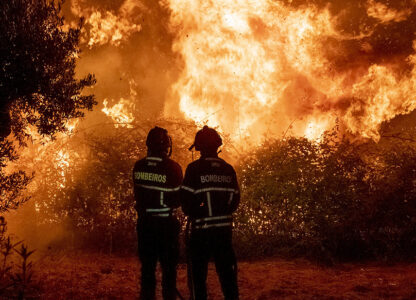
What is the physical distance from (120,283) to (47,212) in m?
4.55

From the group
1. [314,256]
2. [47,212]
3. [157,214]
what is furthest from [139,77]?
[157,214]

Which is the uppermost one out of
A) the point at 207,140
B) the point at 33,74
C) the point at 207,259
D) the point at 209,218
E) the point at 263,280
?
the point at 33,74

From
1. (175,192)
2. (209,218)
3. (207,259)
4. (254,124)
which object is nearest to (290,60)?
(254,124)

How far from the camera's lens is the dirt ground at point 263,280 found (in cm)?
679

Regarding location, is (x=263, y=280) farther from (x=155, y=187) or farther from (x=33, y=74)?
(x=33, y=74)

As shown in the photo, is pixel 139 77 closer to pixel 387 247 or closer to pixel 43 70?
pixel 43 70

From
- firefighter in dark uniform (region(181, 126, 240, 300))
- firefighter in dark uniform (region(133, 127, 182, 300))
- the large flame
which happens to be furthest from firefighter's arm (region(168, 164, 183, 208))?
the large flame

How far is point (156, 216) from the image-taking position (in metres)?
5.14

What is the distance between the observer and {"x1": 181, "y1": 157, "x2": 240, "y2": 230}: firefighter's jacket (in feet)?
15.1

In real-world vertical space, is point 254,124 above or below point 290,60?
below

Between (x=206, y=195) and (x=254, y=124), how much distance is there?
36.8 feet

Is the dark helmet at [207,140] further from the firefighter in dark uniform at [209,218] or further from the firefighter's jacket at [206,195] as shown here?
the firefighter's jacket at [206,195]

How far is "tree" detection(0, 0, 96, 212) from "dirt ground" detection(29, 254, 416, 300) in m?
2.16

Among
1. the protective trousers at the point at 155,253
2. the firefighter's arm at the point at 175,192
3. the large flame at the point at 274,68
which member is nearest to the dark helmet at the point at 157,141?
the firefighter's arm at the point at 175,192
